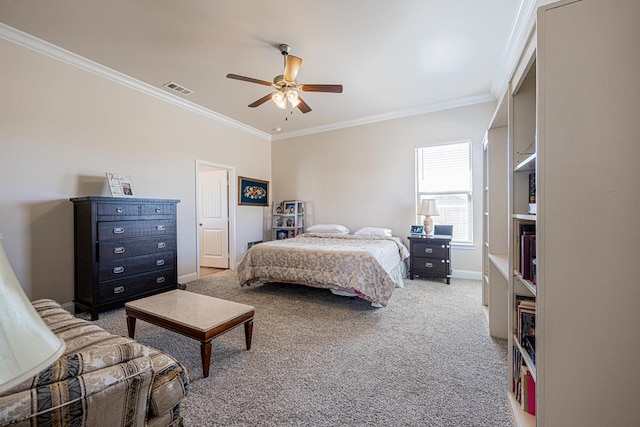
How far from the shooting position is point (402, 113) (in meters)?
4.65

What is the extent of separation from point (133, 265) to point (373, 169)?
3.90m

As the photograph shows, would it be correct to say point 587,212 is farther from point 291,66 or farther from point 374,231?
point 374,231

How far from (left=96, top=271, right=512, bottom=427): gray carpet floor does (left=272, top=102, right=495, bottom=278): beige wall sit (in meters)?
1.90

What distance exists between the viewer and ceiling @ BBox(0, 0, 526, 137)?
228 cm

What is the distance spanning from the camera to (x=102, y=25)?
2463mm

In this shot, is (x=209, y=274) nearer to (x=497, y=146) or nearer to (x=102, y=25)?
(x=102, y=25)

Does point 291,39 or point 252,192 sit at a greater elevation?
point 291,39

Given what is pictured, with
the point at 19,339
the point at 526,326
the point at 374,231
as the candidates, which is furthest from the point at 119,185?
the point at 526,326

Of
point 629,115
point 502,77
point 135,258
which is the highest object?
point 502,77

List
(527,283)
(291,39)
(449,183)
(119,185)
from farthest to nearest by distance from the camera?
(449,183)
(119,185)
(291,39)
(527,283)

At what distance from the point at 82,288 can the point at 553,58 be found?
4.17 m

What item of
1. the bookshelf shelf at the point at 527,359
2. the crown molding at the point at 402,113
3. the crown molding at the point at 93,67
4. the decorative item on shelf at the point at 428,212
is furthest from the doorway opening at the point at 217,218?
the bookshelf shelf at the point at 527,359

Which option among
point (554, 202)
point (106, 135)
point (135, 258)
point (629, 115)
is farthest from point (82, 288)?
point (629, 115)

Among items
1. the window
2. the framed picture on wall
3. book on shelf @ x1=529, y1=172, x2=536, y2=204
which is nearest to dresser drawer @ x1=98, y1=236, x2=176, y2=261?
the framed picture on wall
